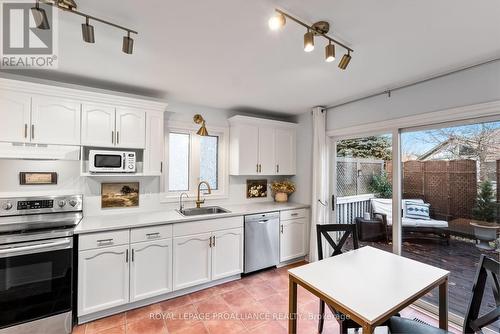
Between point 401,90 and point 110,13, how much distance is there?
110 inches

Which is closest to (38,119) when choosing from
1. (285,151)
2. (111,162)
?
(111,162)

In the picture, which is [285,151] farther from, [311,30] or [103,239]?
[103,239]

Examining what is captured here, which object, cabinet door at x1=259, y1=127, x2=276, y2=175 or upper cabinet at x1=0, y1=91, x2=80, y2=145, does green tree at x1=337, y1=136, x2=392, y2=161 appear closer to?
cabinet door at x1=259, y1=127, x2=276, y2=175

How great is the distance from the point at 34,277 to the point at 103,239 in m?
0.53

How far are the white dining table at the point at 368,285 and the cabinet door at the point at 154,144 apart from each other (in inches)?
77.1

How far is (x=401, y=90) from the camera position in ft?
8.25

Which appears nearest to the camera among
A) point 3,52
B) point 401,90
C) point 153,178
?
point 3,52

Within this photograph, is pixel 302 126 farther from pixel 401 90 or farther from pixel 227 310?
pixel 227 310

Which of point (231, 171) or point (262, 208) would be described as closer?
point (262, 208)

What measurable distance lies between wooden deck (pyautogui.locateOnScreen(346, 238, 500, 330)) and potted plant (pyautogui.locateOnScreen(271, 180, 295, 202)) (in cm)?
181

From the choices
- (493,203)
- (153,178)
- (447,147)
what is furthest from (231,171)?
(493,203)

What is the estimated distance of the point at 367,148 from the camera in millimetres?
3023

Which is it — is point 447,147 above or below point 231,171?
above

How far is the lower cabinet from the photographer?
2.55 metres
